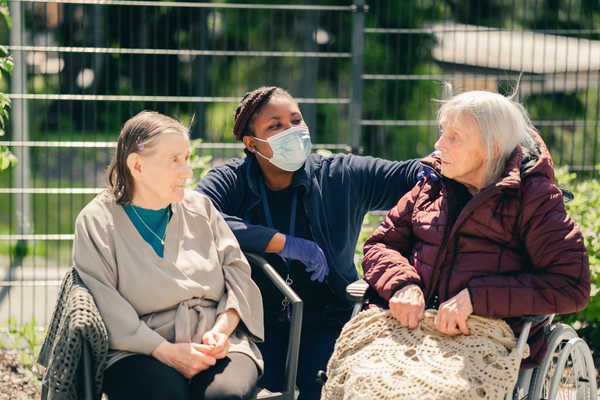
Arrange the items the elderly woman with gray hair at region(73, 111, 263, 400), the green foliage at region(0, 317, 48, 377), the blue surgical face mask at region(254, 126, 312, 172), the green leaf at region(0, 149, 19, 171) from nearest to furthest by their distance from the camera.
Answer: the elderly woman with gray hair at region(73, 111, 263, 400) < the blue surgical face mask at region(254, 126, 312, 172) < the green leaf at region(0, 149, 19, 171) < the green foliage at region(0, 317, 48, 377)

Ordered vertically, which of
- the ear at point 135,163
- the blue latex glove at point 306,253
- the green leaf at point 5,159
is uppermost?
the ear at point 135,163

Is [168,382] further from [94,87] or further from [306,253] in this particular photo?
[94,87]

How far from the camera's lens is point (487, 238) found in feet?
9.91

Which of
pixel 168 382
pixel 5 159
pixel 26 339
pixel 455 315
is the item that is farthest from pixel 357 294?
pixel 26 339

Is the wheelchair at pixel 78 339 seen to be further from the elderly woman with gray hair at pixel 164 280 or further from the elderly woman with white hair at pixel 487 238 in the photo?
the elderly woman with white hair at pixel 487 238

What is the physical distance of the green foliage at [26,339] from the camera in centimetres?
476

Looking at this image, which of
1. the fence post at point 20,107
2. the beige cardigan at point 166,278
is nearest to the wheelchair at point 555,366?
the beige cardigan at point 166,278

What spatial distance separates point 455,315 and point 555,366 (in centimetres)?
66

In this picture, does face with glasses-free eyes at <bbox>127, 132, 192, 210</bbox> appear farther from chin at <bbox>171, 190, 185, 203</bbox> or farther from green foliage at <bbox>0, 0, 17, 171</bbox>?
green foliage at <bbox>0, 0, 17, 171</bbox>

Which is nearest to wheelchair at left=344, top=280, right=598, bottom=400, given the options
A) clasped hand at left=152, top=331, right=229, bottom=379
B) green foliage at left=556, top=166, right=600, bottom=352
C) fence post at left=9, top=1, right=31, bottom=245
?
clasped hand at left=152, top=331, right=229, bottom=379

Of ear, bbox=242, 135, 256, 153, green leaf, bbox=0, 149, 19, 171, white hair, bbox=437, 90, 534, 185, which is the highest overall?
white hair, bbox=437, 90, 534, 185

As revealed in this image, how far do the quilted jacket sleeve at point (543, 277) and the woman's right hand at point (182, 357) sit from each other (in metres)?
0.99

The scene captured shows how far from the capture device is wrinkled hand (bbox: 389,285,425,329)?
297cm

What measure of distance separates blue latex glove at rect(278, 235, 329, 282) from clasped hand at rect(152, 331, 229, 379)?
22.4 inches
